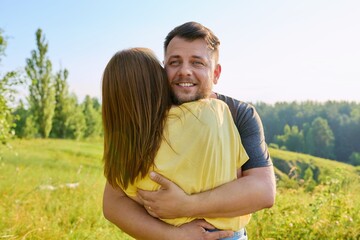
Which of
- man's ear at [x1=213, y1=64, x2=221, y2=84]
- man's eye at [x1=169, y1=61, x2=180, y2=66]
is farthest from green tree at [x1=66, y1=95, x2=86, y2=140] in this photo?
man's eye at [x1=169, y1=61, x2=180, y2=66]

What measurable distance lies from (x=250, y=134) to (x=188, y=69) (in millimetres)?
468

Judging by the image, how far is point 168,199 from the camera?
1.93 m

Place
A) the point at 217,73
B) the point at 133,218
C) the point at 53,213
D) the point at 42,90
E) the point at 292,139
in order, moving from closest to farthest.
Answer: the point at 133,218 → the point at 217,73 → the point at 53,213 → the point at 42,90 → the point at 292,139

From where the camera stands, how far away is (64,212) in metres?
6.09

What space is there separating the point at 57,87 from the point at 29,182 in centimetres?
3223

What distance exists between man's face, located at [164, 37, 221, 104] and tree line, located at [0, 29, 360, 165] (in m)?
29.3

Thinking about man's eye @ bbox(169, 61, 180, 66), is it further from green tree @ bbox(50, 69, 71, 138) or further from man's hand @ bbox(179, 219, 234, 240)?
green tree @ bbox(50, 69, 71, 138)

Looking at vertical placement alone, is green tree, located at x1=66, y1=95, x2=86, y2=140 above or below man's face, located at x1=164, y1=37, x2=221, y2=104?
below

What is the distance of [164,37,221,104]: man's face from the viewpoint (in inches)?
85.4

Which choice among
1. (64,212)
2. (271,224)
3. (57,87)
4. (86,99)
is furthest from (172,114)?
(86,99)

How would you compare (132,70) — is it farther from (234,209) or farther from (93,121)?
(93,121)

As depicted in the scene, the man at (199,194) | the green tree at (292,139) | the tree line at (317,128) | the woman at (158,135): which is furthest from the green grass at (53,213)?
the green tree at (292,139)

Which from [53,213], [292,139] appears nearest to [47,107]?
[53,213]

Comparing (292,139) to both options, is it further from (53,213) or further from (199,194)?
(199,194)
